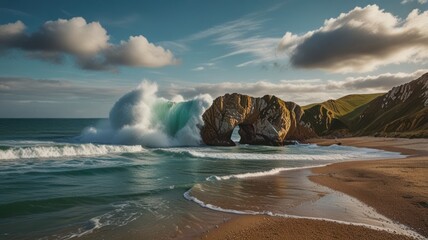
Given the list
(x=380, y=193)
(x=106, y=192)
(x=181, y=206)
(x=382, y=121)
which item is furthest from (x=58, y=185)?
(x=382, y=121)

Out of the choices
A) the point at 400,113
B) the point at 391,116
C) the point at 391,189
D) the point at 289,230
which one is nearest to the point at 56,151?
the point at 289,230

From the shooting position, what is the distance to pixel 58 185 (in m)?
12.8

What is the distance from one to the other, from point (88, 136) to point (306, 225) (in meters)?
35.7

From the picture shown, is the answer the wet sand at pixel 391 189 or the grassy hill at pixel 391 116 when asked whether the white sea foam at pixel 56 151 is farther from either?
the grassy hill at pixel 391 116

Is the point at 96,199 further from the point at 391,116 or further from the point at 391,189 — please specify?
the point at 391,116

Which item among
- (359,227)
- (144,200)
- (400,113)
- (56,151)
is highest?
(400,113)

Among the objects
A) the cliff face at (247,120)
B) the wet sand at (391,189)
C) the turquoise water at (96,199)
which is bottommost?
the turquoise water at (96,199)

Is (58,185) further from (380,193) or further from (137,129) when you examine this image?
(137,129)

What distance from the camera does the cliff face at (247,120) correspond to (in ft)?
126

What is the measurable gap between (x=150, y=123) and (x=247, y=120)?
12428 millimetres

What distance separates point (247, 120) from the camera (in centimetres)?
4106

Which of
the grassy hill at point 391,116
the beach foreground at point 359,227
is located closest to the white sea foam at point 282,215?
the beach foreground at point 359,227

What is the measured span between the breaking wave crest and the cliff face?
1404 mm

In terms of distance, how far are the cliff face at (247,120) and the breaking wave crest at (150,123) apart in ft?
4.61
